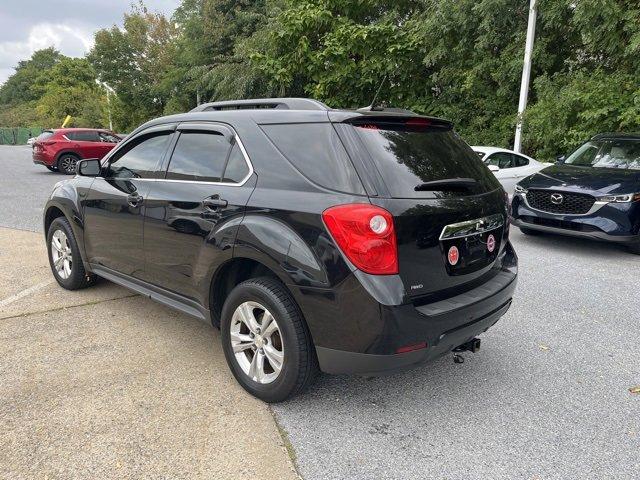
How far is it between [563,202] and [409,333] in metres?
5.10

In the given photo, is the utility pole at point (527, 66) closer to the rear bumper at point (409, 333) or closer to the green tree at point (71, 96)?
the rear bumper at point (409, 333)

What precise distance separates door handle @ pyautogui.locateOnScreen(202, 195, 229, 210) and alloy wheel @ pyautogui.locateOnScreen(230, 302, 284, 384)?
61cm

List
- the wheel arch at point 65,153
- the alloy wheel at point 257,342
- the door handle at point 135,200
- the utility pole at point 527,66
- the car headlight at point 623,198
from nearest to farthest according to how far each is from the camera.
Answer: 1. the alloy wheel at point 257,342
2. the door handle at point 135,200
3. the car headlight at point 623,198
4. the utility pole at point 527,66
5. the wheel arch at point 65,153

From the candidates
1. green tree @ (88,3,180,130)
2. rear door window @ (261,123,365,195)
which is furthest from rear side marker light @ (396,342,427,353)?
green tree @ (88,3,180,130)

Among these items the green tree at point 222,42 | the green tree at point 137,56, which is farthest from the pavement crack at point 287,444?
the green tree at point 137,56

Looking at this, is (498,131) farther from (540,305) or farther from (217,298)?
(217,298)

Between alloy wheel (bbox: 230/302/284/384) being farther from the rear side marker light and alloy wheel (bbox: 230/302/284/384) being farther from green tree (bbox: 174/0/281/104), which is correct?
green tree (bbox: 174/0/281/104)

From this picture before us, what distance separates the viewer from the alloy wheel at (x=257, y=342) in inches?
110

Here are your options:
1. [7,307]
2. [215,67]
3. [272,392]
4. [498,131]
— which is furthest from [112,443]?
[215,67]

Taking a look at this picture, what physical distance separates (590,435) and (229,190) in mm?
2439

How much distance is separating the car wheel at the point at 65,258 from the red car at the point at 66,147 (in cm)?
1312

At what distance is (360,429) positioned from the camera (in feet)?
8.75

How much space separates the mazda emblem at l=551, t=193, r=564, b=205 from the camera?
6577 mm

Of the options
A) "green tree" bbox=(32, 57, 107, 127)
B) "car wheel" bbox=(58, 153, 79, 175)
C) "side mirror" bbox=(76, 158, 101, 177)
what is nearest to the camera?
"side mirror" bbox=(76, 158, 101, 177)
